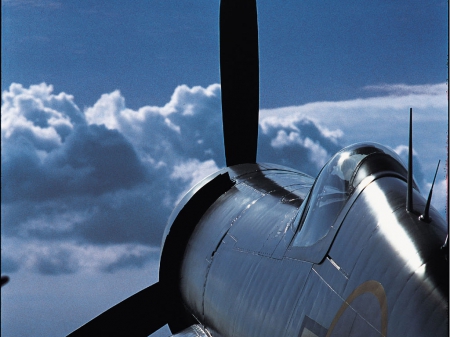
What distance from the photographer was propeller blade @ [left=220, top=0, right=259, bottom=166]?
454 inches

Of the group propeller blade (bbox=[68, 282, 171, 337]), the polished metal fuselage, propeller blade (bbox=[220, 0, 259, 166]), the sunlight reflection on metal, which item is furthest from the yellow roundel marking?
propeller blade (bbox=[220, 0, 259, 166])

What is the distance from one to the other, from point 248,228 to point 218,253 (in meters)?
0.62

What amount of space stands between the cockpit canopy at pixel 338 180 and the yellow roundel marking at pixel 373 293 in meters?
0.92

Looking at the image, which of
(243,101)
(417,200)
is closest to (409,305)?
(417,200)

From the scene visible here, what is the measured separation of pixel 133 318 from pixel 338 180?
243 inches

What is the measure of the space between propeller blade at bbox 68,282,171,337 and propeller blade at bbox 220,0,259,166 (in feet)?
10.7

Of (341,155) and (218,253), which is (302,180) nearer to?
(218,253)

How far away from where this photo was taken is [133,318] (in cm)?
1020

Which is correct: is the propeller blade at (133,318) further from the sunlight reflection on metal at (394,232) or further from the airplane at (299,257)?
the sunlight reflection on metal at (394,232)

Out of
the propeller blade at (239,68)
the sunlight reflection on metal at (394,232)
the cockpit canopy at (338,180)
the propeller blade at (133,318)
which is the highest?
the propeller blade at (239,68)

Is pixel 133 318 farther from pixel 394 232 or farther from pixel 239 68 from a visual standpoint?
pixel 394 232

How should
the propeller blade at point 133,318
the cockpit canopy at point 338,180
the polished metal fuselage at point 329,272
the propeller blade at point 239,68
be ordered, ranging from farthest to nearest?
the propeller blade at point 239,68 → the propeller blade at point 133,318 → the cockpit canopy at point 338,180 → the polished metal fuselage at point 329,272

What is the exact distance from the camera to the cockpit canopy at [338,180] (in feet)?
15.4

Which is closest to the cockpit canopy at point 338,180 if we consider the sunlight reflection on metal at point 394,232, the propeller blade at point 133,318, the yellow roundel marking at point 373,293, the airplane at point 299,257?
the airplane at point 299,257
